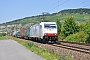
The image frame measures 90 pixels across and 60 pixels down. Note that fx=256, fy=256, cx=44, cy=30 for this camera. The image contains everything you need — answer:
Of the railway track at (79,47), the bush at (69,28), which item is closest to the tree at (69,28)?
the bush at (69,28)

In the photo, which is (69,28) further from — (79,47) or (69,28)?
(79,47)

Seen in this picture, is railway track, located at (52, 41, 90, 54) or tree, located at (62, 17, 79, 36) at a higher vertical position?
tree, located at (62, 17, 79, 36)

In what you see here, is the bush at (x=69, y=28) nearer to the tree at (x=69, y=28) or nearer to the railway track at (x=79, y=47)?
the tree at (x=69, y=28)

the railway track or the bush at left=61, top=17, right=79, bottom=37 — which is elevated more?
the bush at left=61, top=17, right=79, bottom=37

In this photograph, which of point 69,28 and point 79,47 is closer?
point 79,47

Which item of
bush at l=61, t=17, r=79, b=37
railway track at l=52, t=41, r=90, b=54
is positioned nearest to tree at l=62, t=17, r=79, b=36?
bush at l=61, t=17, r=79, b=37

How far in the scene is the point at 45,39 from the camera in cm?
3538

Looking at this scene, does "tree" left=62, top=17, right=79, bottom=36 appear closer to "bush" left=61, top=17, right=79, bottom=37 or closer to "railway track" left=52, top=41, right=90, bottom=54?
"bush" left=61, top=17, right=79, bottom=37

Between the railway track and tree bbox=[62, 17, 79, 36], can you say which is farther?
tree bbox=[62, 17, 79, 36]

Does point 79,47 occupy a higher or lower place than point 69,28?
lower

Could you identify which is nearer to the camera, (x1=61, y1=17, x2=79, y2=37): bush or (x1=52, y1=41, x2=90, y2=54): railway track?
(x1=52, y1=41, x2=90, y2=54): railway track

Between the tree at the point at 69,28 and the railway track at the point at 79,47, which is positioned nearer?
the railway track at the point at 79,47

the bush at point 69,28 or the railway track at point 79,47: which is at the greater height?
the bush at point 69,28

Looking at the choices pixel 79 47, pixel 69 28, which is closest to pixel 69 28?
pixel 69 28
